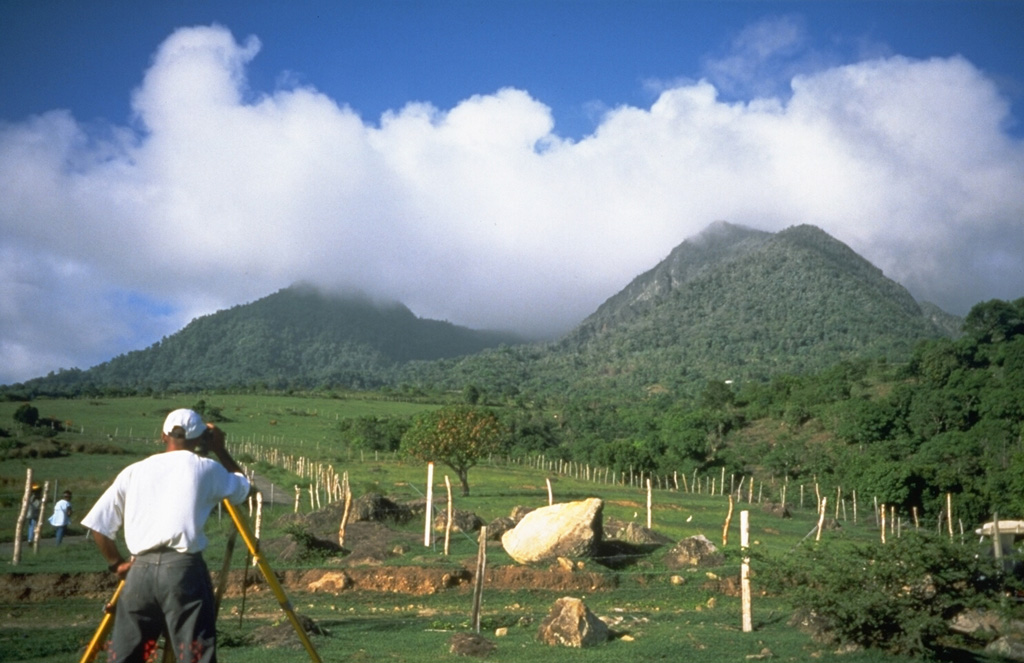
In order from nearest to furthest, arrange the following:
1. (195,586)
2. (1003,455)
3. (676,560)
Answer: (195,586) → (676,560) → (1003,455)

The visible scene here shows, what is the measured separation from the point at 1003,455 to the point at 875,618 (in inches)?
2340

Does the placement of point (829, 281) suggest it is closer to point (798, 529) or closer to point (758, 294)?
point (758, 294)

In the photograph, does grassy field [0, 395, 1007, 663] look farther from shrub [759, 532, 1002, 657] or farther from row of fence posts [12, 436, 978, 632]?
row of fence posts [12, 436, 978, 632]

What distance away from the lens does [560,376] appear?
194 meters

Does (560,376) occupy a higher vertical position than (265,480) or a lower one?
higher

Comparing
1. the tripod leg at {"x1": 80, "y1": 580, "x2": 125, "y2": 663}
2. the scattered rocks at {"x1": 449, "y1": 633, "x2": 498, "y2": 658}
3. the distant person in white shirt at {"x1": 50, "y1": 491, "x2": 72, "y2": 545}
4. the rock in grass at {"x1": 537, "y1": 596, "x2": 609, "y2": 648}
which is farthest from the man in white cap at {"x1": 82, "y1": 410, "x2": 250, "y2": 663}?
the distant person in white shirt at {"x1": 50, "y1": 491, "x2": 72, "y2": 545}

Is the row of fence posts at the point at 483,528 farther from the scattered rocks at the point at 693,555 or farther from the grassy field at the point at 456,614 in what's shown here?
the scattered rocks at the point at 693,555

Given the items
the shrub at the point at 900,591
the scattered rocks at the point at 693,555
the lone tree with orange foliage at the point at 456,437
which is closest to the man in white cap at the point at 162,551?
the shrub at the point at 900,591

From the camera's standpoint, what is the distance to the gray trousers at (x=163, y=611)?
5.36m

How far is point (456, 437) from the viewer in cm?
4319

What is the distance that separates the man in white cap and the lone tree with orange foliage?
37.0 meters

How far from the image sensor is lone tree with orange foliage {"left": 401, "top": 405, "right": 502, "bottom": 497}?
4300 cm

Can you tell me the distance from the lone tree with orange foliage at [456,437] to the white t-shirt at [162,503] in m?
37.0

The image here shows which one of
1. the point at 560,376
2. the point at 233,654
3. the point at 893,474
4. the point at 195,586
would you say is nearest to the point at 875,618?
the point at 233,654
